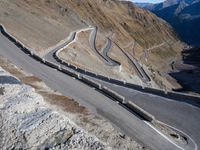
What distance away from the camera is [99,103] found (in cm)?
2962

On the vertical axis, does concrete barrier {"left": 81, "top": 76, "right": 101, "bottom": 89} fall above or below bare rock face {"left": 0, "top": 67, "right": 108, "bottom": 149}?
below

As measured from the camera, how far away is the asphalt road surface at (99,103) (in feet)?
75.7

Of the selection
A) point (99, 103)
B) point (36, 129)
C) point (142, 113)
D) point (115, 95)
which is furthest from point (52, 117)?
point (115, 95)

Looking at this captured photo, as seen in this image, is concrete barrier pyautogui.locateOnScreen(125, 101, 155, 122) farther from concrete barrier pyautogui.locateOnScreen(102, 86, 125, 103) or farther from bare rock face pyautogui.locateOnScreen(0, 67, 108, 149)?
bare rock face pyautogui.locateOnScreen(0, 67, 108, 149)

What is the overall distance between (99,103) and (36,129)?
1533 cm

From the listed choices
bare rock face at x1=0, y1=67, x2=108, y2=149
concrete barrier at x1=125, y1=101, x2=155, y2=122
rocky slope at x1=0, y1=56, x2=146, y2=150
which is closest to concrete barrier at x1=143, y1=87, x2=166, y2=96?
concrete barrier at x1=125, y1=101, x2=155, y2=122

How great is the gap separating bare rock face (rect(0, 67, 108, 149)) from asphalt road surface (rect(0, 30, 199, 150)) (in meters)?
8.07

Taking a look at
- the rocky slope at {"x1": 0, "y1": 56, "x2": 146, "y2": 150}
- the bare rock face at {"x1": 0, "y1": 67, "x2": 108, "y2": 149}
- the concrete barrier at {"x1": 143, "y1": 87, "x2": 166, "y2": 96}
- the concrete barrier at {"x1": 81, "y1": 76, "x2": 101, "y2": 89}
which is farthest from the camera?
the concrete barrier at {"x1": 143, "y1": 87, "x2": 166, "y2": 96}

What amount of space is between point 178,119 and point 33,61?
22975 mm

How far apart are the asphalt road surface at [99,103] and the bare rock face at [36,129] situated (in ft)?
26.5

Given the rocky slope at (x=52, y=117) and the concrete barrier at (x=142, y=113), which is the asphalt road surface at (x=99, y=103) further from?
the rocky slope at (x=52, y=117)

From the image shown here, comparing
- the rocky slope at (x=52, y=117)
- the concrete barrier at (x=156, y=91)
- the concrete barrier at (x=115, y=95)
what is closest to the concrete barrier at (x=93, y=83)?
the concrete barrier at (x=115, y=95)

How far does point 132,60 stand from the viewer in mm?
117688

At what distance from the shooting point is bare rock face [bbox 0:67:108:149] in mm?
13664
